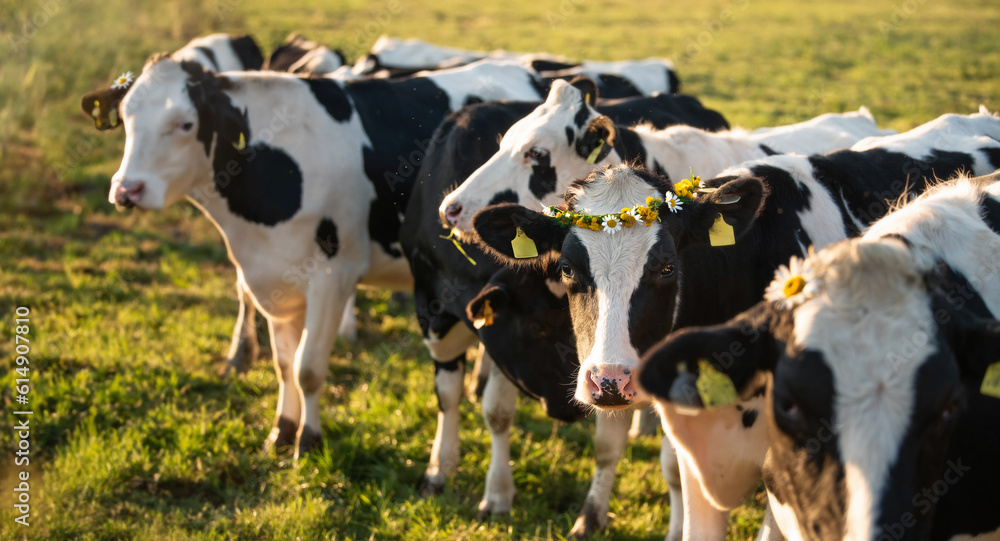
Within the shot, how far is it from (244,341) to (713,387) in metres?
5.11

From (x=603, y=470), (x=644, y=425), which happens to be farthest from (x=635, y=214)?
(x=644, y=425)

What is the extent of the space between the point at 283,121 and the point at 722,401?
156 inches

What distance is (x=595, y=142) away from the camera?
4.34 m

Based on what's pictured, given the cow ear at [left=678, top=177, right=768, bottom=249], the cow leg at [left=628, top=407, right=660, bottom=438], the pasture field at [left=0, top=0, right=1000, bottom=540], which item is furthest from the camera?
the cow leg at [left=628, top=407, right=660, bottom=438]

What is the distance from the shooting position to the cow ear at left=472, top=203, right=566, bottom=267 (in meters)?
3.48

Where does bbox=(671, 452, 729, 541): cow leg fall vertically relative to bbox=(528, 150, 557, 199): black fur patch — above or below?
below

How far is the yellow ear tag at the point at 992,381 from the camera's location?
2.29 meters

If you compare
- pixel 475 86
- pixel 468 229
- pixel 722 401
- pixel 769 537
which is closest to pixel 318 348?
pixel 468 229

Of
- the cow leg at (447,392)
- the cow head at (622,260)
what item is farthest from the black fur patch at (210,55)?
the cow head at (622,260)

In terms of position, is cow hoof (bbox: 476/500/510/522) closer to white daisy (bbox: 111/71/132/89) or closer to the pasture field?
the pasture field

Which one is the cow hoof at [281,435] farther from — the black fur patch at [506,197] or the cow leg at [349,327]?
the black fur patch at [506,197]

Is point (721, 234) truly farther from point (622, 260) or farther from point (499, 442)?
point (499, 442)

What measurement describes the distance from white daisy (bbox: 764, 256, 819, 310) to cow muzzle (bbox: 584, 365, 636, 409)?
2.23 feet

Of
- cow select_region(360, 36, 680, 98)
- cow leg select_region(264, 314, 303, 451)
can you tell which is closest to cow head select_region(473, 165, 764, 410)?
cow leg select_region(264, 314, 303, 451)
